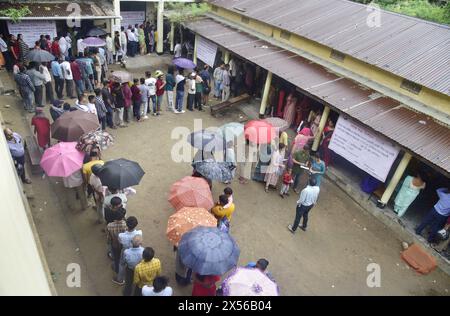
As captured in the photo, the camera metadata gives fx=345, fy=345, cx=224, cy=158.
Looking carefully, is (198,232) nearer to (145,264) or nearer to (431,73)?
(145,264)

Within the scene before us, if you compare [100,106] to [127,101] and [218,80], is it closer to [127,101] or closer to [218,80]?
[127,101]

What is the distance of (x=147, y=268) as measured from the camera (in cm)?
568

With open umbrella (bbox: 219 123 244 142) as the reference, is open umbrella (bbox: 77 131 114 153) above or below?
above

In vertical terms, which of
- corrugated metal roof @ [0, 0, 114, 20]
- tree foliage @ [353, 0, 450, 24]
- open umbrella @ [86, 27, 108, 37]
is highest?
tree foliage @ [353, 0, 450, 24]

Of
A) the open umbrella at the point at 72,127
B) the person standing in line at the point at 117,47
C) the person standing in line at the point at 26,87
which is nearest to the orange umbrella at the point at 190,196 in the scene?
the open umbrella at the point at 72,127

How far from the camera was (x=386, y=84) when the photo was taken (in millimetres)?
10391

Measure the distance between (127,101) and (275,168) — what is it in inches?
217

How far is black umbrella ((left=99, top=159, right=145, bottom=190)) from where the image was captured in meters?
6.88

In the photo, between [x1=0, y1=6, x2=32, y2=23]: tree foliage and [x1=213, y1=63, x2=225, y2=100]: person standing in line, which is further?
[x1=213, y1=63, x2=225, y2=100]: person standing in line

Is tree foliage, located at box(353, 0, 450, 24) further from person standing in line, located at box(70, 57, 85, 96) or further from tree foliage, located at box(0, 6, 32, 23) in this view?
tree foliage, located at box(0, 6, 32, 23)

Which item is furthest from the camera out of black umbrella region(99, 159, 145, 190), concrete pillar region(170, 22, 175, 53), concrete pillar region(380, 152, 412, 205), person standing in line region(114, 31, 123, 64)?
concrete pillar region(170, 22, 175, 53)

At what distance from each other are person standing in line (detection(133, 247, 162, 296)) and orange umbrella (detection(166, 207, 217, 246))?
2.48 ft

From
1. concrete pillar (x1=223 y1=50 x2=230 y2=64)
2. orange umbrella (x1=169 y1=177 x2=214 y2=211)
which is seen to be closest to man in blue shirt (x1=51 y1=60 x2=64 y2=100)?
concrete pillar (x1=223 y1=50 x2=230 y2=64)
